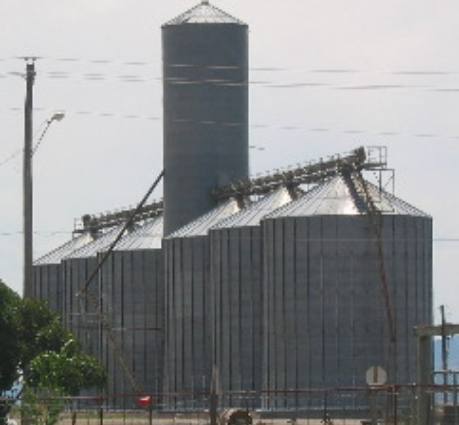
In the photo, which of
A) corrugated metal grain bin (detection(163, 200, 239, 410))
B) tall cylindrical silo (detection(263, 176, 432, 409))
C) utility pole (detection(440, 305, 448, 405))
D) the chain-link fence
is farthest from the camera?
corrugated metal grain bin (detection(163, 200, 239, 410))

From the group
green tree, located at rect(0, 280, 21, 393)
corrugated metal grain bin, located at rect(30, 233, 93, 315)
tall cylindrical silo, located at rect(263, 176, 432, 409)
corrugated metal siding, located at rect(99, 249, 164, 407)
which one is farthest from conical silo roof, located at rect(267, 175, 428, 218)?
corrugated metal grain bin, located at rect(30, 233, 93, 315)

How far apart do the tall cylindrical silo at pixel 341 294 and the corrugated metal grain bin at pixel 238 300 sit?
2155 mm

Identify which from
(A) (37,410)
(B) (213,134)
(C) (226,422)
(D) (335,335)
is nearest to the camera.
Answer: (A) (37,410)

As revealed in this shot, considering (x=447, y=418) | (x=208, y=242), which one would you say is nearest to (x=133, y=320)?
(x=208, y=242)

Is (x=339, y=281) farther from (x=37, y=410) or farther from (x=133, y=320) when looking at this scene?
(x=37, y=410)

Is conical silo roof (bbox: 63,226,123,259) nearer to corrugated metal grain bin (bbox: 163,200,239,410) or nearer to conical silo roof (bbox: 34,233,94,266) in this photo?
conical silo roof (bbox: 34,233,94,266)

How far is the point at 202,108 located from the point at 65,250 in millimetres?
23381

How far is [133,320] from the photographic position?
102688mm

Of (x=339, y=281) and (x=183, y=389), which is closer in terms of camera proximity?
(x=339, y=281)

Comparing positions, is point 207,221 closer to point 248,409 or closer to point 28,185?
point 248,409

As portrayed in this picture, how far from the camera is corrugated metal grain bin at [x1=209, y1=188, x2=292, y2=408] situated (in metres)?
89.1

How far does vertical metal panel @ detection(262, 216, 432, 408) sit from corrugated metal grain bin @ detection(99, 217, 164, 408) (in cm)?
1596

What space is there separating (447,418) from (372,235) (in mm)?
45132

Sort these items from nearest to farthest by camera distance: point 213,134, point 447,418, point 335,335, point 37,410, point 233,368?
point 447,418 < point 37,410 < point 335,335 < point 233,368 < point 213,134
